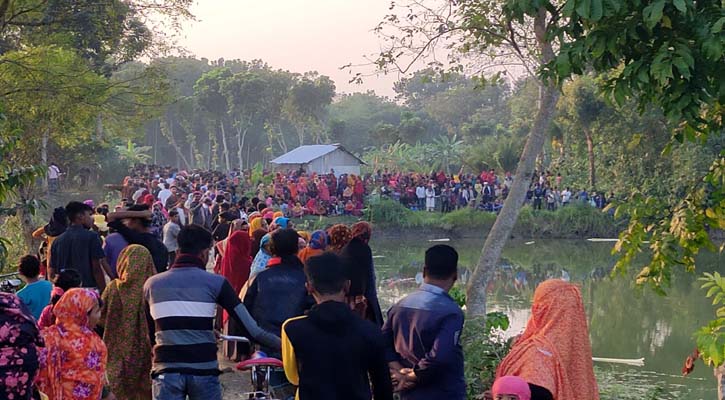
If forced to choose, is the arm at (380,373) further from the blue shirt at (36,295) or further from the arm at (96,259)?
the arm at (96,259)

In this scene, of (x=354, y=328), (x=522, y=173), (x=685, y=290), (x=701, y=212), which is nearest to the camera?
(x=354, y=328)

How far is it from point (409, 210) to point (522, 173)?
18.5 m

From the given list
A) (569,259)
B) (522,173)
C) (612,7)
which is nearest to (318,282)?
(612,7)

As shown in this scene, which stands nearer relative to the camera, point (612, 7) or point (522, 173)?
point (612, 7)

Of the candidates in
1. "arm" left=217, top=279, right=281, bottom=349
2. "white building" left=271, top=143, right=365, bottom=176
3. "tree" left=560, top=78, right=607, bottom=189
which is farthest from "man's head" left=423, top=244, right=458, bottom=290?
"white building" left=271, top=143, right=365, bottom=176

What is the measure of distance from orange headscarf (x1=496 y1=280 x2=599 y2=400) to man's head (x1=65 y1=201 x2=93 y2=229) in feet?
13.8

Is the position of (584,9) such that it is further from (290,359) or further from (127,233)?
(127,233)

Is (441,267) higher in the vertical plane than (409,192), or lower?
lower

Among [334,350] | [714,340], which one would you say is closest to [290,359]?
[334,350]

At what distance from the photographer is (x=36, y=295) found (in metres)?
5.88

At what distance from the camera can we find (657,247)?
6.63m

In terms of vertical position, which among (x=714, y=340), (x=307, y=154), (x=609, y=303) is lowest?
(x=609, y=303)

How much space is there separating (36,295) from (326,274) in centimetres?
297

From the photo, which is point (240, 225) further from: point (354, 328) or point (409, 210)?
point (409, 210)
